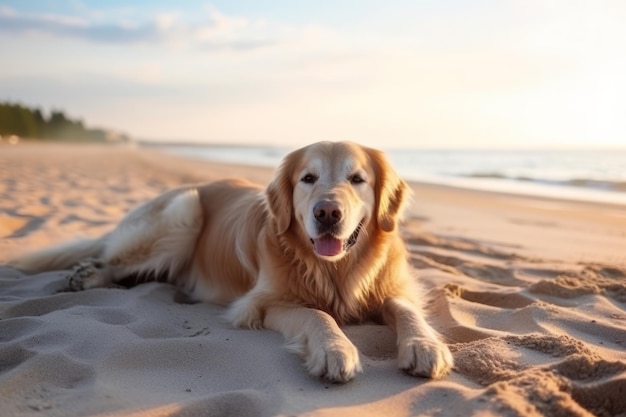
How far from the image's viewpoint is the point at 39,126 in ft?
156

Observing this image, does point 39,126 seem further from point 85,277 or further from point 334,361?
point 334,361

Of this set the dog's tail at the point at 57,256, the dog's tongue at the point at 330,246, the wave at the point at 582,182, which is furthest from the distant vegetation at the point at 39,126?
the dog's tongue at the point at 330,246

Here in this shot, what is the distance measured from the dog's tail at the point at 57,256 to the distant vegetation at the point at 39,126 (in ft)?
134

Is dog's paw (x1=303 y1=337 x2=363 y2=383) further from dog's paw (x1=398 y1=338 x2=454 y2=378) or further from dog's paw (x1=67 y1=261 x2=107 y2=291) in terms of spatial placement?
dog's paw (x1=67 y1=261 x2=107 y2=291)

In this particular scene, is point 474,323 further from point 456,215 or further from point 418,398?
point 456,215

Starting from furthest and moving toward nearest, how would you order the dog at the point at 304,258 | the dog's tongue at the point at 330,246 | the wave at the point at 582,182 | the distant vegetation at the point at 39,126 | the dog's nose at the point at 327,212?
the distant vegetation at the point at 39,126 → the wave at the point at 582,182 → the dog's tongue at the point at 330,246 → the dog's nose at the point at 327,212 → the dog at the point at 304,258

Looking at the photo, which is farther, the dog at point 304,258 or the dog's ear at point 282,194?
the dog's ear at point 282,194

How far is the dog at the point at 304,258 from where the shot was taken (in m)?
2.59

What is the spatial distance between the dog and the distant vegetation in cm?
4150

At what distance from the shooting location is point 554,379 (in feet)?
6.64

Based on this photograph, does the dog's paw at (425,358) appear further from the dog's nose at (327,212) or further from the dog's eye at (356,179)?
the dog's eye at (356,179)

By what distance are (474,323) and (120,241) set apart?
276 centimetres

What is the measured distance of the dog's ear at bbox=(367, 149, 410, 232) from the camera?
330 centimetres

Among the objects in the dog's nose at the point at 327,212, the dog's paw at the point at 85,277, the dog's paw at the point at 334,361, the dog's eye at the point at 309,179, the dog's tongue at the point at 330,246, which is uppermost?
the dog's eye at the point at 309,179
